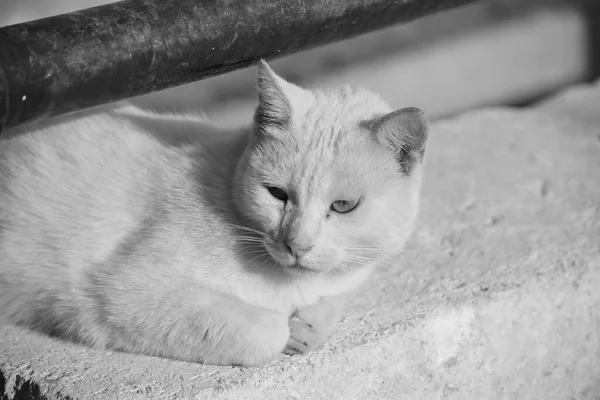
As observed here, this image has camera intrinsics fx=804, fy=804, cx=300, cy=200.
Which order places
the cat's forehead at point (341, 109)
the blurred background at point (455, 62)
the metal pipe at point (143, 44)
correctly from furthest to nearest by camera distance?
the blurred background at point (455, 62)
the cat's forehead at point (341, 109)
the metal pipe at point (143, 44)

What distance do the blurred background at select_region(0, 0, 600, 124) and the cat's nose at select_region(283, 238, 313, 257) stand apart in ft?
5.00

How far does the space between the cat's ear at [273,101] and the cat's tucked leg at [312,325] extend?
469 millimetres

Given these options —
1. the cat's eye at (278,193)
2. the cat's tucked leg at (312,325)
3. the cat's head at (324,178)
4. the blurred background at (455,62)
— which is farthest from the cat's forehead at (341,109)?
the blurred background at (455,62)

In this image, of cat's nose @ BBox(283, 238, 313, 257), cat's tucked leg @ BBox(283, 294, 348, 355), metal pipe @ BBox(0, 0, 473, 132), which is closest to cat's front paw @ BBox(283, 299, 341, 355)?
cat's tucked leg @ BBox(283, 294, 348, 355)

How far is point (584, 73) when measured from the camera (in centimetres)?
448

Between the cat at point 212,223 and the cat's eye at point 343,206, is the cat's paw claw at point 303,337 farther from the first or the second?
the cat's eye at point 343,206

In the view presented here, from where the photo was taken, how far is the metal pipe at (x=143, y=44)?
167 cm

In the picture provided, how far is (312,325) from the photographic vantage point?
199 centimetres

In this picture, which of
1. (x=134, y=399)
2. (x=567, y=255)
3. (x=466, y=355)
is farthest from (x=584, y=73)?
(x=134, y=399)

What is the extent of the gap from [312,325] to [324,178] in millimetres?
383

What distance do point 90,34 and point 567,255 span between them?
1.54 m

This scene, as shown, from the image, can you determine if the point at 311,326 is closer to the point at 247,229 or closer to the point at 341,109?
the point at 247,229

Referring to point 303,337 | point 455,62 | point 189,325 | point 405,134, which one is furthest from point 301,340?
point 455,62

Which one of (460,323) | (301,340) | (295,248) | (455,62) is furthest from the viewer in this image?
(455,62)
